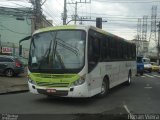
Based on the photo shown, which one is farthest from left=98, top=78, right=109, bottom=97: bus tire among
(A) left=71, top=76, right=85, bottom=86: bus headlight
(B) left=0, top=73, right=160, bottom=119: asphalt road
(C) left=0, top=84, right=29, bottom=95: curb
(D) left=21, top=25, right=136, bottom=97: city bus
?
(C) left=0, top=84, right=29, bottom=95: curb

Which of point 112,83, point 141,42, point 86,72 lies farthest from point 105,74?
point 141,42

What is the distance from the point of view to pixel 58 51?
14078 mm

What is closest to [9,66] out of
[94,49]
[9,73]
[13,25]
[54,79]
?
[9,73]

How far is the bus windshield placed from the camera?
45.3 ft

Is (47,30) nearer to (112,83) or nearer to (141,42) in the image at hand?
(112,83)

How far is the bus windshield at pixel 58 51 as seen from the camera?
1381 centimetres

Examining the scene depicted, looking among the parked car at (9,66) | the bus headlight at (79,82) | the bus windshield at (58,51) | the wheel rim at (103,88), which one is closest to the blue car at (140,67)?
the parked car at (9,66)

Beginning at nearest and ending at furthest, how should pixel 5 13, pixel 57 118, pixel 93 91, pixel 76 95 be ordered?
pixel 57 118 < pixel 76 95 < pixel 93 91 < pixel 5 13

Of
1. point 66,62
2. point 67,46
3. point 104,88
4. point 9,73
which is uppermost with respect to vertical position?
point 67,46

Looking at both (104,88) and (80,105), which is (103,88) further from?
(80,105)

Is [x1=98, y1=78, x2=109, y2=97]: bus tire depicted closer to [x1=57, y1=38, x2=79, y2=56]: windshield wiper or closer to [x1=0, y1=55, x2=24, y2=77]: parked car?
[x1=57, y1=38, x2=79, y2=56]: windshield wiper

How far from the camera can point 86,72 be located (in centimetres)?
1380

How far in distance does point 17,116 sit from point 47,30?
180 inches

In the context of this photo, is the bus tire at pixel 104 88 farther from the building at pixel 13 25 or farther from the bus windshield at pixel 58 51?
the building at pixel 13 25
